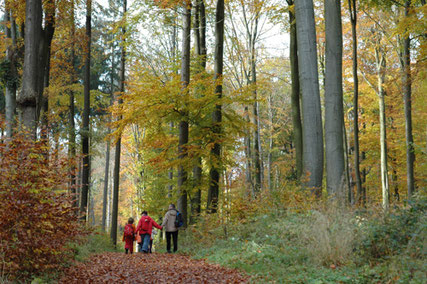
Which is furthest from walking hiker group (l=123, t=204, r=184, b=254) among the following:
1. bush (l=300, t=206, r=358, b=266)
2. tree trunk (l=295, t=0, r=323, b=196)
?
bush (l=300, t=206, r=358, b=266)

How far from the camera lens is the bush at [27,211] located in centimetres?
600

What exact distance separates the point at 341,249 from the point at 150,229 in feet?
31.1

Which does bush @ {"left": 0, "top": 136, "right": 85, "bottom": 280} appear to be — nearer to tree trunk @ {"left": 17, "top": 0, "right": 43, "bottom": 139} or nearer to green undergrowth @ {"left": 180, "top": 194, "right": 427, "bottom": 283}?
tree trunk @ {"left": 17, "top": 0, "right": 43, "bottom": 139}

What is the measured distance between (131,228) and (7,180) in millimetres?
9477

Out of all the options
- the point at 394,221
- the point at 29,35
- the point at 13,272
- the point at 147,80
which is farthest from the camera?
the point at 147,80

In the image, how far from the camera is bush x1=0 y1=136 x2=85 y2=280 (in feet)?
19.7

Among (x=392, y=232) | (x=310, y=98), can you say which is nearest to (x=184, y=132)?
(x=310, y=98)

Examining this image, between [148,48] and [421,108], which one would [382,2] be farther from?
[148,48]

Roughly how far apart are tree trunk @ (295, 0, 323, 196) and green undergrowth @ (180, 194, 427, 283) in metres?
1.98

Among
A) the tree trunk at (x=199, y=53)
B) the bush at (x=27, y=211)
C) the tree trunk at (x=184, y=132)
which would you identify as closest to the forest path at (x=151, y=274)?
the bush at (x=27, y=211)

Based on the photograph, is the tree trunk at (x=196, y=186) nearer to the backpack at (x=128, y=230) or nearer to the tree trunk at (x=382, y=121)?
the backpack at (x=128, y=230)

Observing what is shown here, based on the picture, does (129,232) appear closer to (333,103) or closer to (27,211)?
(333,103)

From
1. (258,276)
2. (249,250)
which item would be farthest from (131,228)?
(258,276)

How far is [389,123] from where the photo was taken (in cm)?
2755
